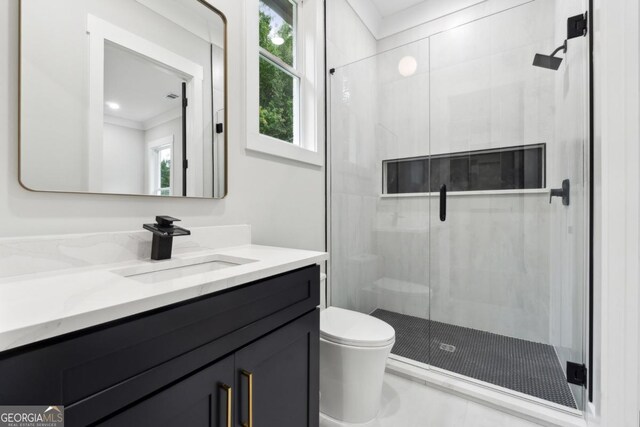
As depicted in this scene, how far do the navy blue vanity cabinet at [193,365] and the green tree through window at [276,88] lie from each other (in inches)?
39.9

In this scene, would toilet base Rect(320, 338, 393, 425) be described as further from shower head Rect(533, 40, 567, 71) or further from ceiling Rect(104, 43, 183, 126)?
shower head Rect(533, 40, 567, 71)

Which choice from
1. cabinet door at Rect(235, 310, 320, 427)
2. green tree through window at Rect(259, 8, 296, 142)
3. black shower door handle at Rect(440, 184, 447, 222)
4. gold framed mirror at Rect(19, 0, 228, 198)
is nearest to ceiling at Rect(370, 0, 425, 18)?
green tree through window at Rect(259, 8, 296, 142)

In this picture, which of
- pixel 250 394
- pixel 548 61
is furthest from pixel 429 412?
pixel 548 61

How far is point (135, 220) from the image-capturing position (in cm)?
101

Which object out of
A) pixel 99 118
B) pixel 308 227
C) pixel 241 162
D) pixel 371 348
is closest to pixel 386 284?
pixel 308 227

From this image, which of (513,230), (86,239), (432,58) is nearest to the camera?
(86,239)

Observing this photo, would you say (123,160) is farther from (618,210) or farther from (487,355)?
(487,355)

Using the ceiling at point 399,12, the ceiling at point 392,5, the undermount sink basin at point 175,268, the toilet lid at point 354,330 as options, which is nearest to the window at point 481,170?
the toilet lid at point 354,330

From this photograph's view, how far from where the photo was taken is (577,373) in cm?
138

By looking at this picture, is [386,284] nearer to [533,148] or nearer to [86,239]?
[533,148]

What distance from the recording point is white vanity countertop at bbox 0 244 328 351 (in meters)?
0.43

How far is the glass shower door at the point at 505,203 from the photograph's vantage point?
1668mm

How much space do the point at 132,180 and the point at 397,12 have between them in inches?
109
